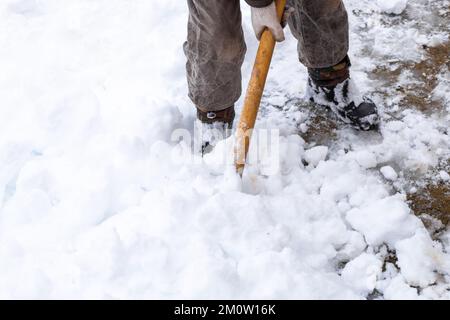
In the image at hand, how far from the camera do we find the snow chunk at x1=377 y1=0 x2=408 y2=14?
8.74ft

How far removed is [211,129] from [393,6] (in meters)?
1.36

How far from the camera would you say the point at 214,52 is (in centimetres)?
181

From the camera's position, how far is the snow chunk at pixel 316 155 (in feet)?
6.49

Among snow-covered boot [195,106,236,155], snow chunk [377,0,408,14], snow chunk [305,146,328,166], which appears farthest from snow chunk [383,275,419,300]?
snow chunk [377,0,408,14]

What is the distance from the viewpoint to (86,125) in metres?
2.04

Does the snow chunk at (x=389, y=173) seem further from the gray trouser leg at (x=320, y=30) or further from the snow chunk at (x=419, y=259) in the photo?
the gray trouser leg at (x=320, y=30)

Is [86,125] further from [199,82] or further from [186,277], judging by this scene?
[186,277]

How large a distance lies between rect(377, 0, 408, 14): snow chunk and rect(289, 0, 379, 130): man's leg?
31.2 inches

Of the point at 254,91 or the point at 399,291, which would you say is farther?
the point at 254,91

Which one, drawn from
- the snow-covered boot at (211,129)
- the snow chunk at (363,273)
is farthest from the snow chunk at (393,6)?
the snow chunk at (363,273)

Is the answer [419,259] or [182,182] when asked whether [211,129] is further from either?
[419,259]

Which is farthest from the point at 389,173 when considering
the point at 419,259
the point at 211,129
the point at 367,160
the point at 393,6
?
the point at 393,6

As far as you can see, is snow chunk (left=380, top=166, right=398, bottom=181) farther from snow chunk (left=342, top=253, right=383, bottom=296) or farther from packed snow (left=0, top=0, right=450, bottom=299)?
snow chunk (left=342, top=253, right=383, bottom=296)
